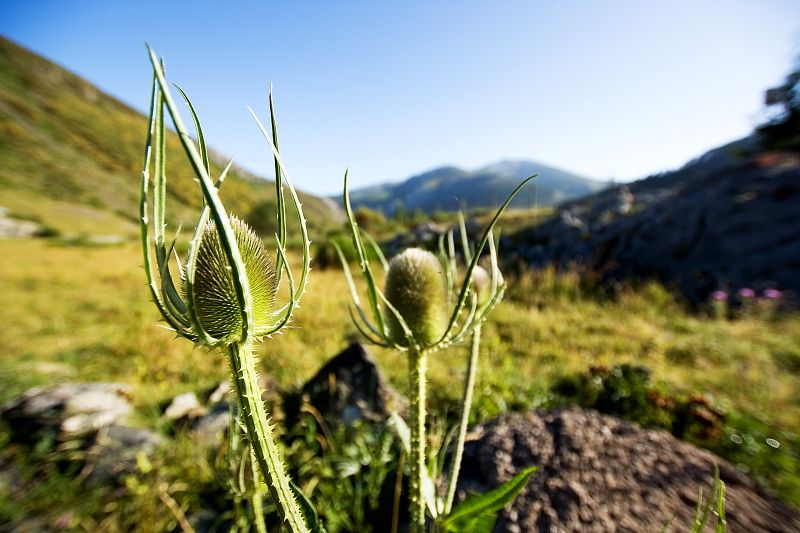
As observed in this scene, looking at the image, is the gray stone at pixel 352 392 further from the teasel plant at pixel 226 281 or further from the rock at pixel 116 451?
the teasel plant at pixel 226 281

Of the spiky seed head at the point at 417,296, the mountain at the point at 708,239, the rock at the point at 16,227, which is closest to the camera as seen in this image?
the spiky seed head at the point at 417,296

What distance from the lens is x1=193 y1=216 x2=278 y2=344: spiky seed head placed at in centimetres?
86

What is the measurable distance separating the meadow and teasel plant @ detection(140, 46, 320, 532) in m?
0.67

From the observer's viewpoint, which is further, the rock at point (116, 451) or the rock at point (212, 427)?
the rock at point (212, 427)

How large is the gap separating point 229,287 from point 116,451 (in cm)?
350

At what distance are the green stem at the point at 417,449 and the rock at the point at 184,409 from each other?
3540mm

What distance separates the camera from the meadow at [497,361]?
9.46ft

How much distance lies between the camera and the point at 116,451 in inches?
130

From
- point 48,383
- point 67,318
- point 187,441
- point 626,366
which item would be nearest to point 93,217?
point 67,318

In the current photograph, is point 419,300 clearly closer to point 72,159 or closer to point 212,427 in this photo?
point 212,427

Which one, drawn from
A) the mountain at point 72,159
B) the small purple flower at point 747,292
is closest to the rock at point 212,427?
the small purple flower at point 747,292

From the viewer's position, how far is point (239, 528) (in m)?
2.57

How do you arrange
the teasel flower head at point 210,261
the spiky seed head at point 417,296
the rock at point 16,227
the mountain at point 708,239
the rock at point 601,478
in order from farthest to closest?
the rock at point 16,227 < the mountain at point 708,239 < the rock at point 601,478 < the spiky seed head at point 417,296 < the teasel flower head at point 210,261

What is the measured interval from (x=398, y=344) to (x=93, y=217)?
45477mm
